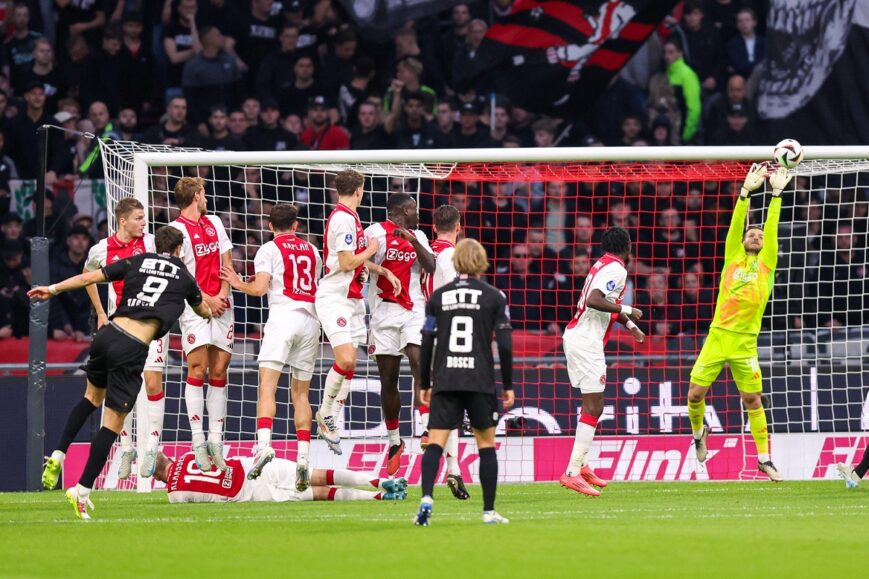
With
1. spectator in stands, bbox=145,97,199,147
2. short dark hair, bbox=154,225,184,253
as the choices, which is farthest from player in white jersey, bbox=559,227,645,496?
spectator in stands, bbox=145,97,199,147

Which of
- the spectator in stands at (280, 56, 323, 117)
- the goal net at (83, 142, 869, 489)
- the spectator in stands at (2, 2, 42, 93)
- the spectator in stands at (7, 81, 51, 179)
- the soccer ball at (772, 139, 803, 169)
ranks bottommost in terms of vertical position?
the goal net at (83, 142, 869, 489)

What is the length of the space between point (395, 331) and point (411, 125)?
6.57 m

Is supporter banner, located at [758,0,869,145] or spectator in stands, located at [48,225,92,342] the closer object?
spectator in stands, located at [48,225,92,342]

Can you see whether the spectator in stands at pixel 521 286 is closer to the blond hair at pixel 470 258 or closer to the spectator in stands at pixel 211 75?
the spectator in stands at pixel 211 75

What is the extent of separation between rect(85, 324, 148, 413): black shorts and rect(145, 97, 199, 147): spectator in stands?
28.4ft

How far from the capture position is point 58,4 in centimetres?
1977

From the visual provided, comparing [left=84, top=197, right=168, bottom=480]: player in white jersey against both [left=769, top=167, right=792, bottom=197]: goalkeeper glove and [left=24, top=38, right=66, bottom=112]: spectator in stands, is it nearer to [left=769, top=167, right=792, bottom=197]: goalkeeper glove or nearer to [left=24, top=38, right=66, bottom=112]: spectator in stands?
[left=769, top=167, right=792, bottom=197]: goalkeeper glove

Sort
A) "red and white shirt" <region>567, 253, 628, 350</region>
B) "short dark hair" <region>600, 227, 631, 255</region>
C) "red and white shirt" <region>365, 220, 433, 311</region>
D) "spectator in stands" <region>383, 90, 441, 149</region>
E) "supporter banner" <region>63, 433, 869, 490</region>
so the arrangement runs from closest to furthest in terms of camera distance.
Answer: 1. "red and white shirt" <region>567, 253, 628, 350</region>
2. "short dark hair" <region>600, 227, 631, 255</region>
3. "red and white shirt" <region>365, 220, 433, 311</region>
4. "supporter banner" <region>63, 433, 869, 490</region>
5. "spectator in stands" <region>383, 90, 441, 149</region>

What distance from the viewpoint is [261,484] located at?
11836 millimetres

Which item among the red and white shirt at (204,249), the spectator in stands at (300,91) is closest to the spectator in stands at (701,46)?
the spectator in stands at (300,91)

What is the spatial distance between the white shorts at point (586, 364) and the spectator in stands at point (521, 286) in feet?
14.6

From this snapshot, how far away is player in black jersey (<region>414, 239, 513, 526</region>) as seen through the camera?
9094mm

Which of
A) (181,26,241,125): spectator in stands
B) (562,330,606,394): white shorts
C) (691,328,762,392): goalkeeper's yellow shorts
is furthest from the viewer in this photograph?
(181,26,241,125): spectator in stands

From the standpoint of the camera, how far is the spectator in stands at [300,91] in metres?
19.3
